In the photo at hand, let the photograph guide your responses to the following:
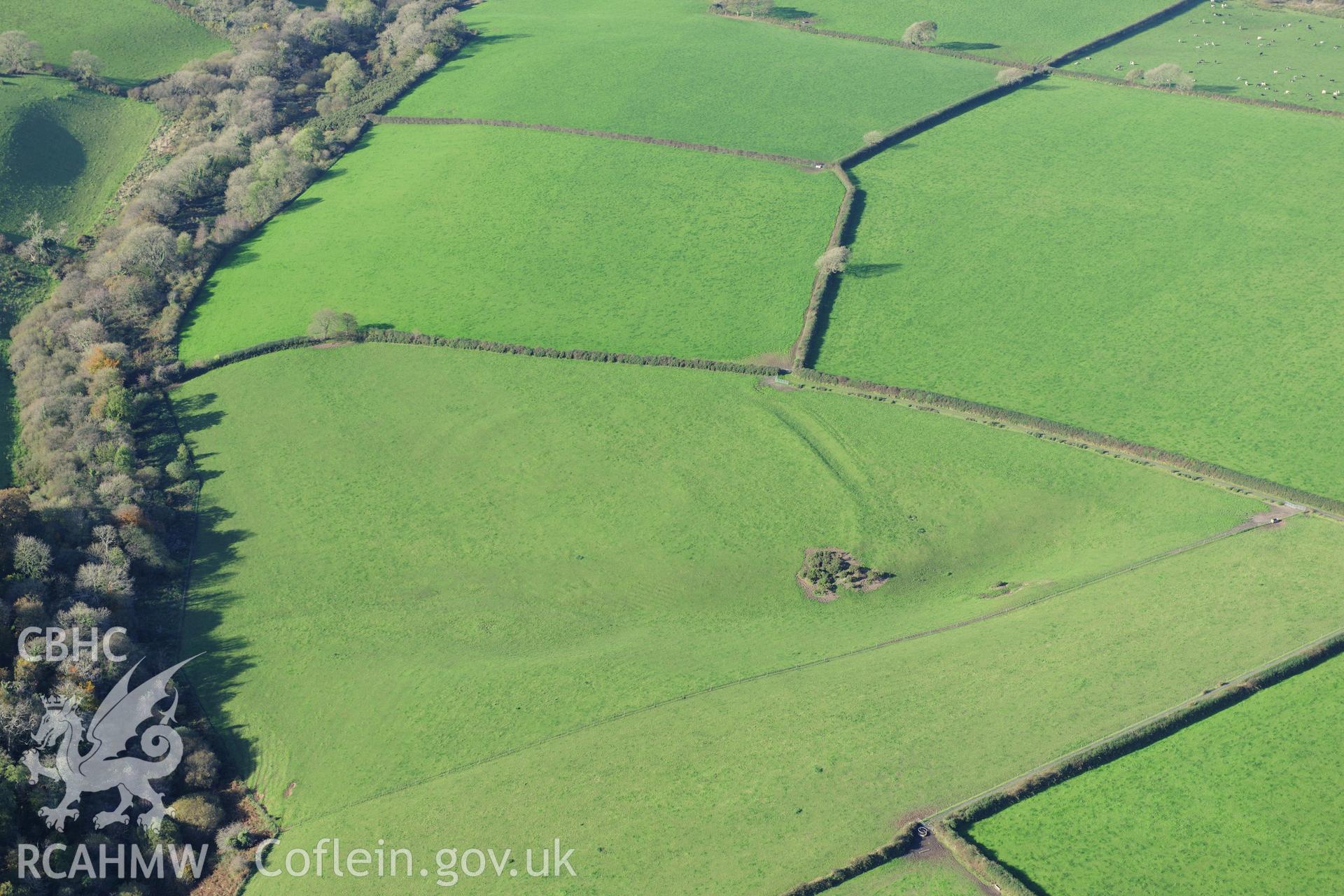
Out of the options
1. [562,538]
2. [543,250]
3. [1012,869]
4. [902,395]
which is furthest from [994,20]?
[1012,869]

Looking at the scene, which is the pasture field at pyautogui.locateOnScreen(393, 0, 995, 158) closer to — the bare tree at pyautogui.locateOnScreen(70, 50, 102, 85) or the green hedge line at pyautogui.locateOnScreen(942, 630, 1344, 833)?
the bare tree at pyautogui.locateOnScreen(70, 50, 102, 85)

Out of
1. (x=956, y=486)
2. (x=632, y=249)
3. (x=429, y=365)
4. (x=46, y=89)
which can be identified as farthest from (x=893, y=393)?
(x=46, y=89)

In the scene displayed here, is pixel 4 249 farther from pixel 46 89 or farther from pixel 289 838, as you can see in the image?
pixel 289 838

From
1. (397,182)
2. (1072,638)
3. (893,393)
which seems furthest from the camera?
(397,182)

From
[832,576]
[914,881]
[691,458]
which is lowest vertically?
[914,881]

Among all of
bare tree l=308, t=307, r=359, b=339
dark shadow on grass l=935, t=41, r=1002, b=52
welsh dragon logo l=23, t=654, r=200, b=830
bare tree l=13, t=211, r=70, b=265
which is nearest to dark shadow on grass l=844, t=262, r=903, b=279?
bare tree l=308, t=307, r=359, b=339

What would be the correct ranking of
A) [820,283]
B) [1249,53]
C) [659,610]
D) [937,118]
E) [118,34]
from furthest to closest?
[118,34]
[1249,53]
[937,118]
[820,283]
[659,610]

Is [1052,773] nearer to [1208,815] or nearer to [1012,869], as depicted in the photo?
[1012,869]

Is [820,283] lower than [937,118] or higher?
lower
